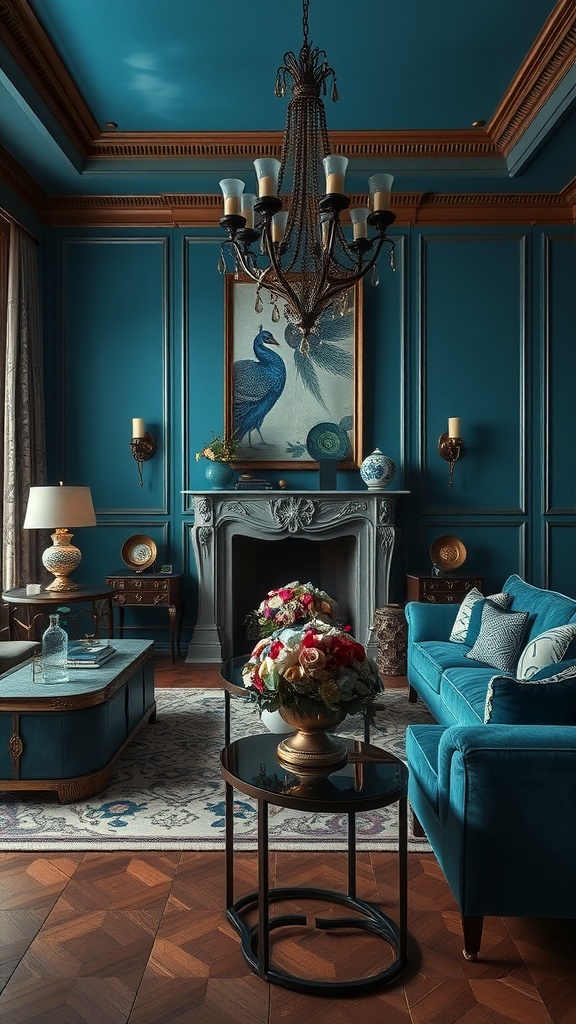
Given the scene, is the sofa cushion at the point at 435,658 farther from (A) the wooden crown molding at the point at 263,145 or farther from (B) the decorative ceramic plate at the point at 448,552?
(A) the wooden crown molding at the point at 263,145

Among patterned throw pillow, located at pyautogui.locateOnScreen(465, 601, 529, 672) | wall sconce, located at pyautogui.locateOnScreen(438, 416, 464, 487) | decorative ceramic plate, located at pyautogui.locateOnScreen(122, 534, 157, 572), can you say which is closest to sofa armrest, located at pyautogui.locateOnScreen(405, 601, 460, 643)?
patterned throw pillow, located at pyautogui.locateOnScreen(465, 601, 529, 672)

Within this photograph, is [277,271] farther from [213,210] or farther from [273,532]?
[213,210]

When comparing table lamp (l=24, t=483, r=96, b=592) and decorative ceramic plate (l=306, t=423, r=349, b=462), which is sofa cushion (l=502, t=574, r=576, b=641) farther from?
table lamp (l=24, t=483, r=96, b=592)

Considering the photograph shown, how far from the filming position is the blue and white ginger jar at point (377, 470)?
17.2 ft

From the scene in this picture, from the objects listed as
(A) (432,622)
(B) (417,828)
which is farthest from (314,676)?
(A) (432,622)

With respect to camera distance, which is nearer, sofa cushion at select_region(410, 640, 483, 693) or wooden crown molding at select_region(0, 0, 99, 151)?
sofa cushion at select_region(410, 640, 483, 693)

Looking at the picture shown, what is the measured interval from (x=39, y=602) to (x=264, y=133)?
10.6 ft

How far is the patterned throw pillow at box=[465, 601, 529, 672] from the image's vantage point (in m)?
3.35

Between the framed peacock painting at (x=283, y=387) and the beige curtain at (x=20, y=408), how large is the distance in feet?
4.37

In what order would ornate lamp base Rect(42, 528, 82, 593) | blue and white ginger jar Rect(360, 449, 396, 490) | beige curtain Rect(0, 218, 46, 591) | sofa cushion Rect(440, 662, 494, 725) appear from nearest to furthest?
sofa cushion Rect(440, 662, 494, 725)
ornate lamp base Rect(42, 528, 82, 593)
beige curtain Rect(0, 218, 46, 591)
blue and white ginger jar Rect(360, 449, 396, 490)

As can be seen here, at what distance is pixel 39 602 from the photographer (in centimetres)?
425

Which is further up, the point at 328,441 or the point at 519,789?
the point at 328,441

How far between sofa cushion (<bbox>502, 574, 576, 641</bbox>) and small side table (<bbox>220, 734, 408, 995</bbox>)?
1.36 meters

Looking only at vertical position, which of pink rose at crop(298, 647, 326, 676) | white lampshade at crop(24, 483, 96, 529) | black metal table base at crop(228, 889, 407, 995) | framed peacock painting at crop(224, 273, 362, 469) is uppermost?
framed peacock painting at crop(224, 273, 362, 469)
